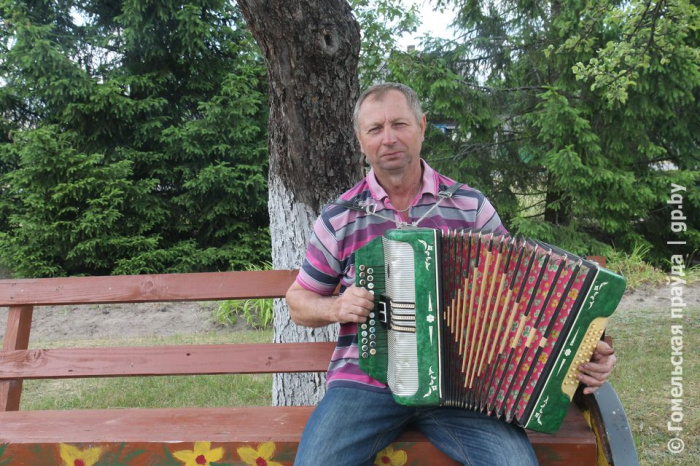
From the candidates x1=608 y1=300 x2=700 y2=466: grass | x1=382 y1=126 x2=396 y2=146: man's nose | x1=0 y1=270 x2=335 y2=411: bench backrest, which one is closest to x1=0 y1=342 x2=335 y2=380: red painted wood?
x1=0 y1=270 x2=335 y2=411: bench backrest

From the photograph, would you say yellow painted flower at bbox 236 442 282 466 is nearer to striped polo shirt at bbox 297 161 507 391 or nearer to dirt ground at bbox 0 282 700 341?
striped polo shirt at bbox 297 161 507 391

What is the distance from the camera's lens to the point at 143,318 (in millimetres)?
7012

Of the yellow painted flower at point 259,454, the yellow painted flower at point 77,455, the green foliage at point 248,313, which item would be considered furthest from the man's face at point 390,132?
the green foliage at point 248,313

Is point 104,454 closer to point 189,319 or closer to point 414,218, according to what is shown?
point 414,218

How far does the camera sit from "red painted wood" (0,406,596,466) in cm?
212

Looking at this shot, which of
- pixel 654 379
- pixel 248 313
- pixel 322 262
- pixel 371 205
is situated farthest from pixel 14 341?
pixel 654 379

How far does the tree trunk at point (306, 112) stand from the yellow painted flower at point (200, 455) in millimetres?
1022

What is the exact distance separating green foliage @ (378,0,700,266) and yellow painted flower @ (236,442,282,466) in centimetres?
578

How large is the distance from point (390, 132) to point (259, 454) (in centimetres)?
130

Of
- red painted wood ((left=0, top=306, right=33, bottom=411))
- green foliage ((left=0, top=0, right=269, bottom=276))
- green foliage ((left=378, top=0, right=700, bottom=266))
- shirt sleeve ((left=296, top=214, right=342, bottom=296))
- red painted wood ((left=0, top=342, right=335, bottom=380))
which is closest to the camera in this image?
shirt sleeve ((left=296, top=214, right=342, bottom=296))

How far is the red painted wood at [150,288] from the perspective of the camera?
2.84 metres

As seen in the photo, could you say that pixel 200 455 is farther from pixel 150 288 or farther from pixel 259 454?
pixel 150 288

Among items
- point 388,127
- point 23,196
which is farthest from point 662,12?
point 23,196

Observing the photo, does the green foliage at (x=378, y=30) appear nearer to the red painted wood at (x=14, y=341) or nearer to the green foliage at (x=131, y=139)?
the green foliage at (x=131, y=139)
